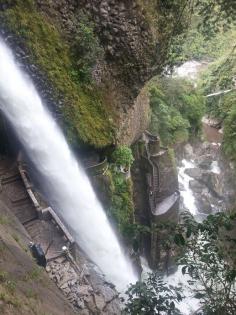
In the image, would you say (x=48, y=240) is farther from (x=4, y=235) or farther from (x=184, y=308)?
(x=184, y=308)

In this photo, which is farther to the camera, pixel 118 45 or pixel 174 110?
pixel 174 110

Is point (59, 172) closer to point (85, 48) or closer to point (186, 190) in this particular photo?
point (85, 48)

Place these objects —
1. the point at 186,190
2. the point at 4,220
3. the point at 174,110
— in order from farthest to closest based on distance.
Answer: the point at 174,110 < the point at 186,190 < the point at 4,220

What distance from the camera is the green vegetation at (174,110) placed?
19.0 meters

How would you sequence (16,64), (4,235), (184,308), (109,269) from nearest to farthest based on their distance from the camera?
(4,235), (16,64), (109,269), (184,308)

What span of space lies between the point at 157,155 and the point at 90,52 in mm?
4905

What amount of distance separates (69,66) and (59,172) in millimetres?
2720

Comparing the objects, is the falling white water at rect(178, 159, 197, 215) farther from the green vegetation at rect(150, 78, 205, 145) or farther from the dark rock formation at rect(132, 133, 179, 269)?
the dark rock formation at rect(132, 133, 179, 269)

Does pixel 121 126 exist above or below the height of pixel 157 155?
above

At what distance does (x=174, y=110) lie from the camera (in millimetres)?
20703

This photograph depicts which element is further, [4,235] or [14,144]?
[14,144]

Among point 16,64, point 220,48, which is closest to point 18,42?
point 16,64

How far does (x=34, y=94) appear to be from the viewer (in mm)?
9797

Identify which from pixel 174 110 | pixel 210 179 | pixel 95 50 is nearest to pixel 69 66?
pixel 95 50
